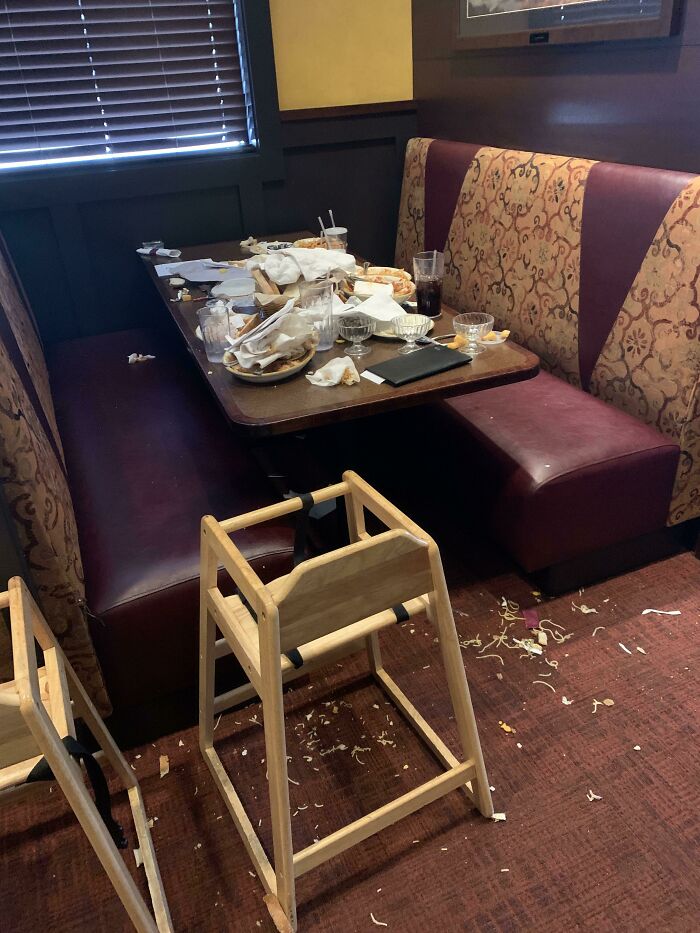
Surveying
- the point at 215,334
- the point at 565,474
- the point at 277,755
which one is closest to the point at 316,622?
the point at 277,755

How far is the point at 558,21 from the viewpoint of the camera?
6.45ft

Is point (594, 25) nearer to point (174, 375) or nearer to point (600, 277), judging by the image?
point (600, 277)

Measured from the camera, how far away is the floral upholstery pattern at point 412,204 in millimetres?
2732

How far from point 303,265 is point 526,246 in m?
0.77

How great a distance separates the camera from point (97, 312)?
2.72 metres

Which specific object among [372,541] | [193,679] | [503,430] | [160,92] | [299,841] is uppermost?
[160,92]

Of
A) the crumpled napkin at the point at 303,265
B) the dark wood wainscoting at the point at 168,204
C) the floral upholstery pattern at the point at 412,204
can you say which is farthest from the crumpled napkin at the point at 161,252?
the floral upholstery pattern at the point at 412,204

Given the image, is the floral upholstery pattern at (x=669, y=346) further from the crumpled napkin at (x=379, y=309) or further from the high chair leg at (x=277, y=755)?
the high chair leg at (x=277, y=755)

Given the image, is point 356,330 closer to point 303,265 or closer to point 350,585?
point 303,265

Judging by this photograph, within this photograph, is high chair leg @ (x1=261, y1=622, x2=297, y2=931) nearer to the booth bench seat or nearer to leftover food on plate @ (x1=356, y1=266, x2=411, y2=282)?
the booth bench seat

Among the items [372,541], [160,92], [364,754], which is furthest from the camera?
[160,92]

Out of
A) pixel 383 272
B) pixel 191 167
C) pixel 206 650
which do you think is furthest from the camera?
pixel 191 167

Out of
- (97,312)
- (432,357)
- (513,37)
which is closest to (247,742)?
(432,357)

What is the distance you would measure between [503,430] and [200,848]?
1208mm
